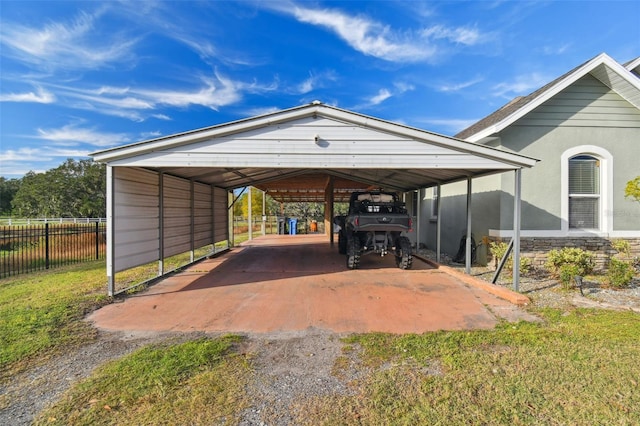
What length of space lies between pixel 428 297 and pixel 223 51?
15.8 metres

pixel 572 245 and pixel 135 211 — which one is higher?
pixel 135 211

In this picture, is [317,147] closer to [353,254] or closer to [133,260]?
[353,254]

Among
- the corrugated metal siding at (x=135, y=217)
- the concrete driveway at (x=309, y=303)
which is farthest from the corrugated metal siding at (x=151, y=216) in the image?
the concrete driveway at (x=309, y=303)

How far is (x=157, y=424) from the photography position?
2.38m

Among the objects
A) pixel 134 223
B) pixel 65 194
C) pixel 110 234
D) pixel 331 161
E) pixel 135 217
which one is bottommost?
pixel 110 234

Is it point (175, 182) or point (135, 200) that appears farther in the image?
point (175, 182)

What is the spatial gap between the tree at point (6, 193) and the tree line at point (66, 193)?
11.7m

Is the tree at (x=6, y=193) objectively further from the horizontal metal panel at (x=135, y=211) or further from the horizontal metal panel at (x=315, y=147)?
the horizontal metal panel at (x=315, y=147)

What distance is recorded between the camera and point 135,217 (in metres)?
6.56

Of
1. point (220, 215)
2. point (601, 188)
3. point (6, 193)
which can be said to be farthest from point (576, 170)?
point (6, 193)

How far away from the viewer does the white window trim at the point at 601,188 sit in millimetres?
8344

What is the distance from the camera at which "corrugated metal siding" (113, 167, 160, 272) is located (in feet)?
19.8

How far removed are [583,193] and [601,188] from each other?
17.5 inches

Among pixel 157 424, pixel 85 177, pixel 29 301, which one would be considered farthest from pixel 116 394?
pixel 85 177
